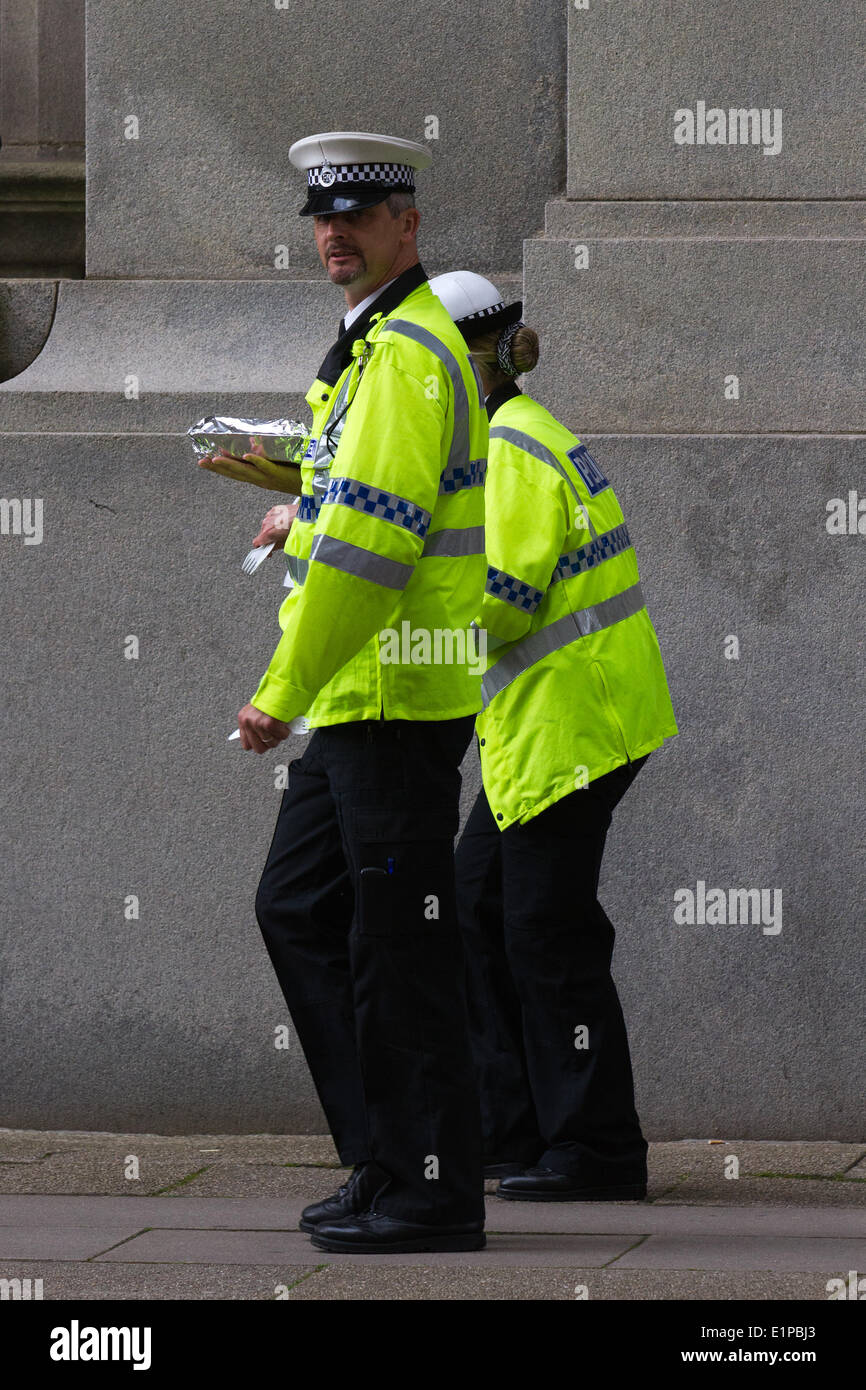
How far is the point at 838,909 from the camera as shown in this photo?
18.1ft

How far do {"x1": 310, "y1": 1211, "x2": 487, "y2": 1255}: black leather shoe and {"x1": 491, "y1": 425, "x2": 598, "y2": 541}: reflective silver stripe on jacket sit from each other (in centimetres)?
165

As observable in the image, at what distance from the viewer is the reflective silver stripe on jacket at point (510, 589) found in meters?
4.58

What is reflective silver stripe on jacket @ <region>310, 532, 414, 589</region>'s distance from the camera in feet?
12.5

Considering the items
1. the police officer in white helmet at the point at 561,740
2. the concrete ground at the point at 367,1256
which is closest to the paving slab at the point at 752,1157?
the concrete ground at the point at 367,1256

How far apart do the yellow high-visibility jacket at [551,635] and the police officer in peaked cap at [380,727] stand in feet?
1.73

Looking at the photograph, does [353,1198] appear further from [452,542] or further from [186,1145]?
[186,1145]

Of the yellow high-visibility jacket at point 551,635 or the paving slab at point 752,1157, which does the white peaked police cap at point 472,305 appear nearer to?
the yellow high-visibility jacket at point 551,635

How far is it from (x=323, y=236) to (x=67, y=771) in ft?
6.96

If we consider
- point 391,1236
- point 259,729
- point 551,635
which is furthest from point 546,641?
point 391,1236

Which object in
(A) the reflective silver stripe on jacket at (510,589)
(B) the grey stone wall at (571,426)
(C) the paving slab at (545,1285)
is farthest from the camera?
(B) the grey stone wall at (571,426)

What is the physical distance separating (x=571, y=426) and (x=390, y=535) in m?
2.05

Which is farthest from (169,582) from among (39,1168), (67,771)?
(39,1168)

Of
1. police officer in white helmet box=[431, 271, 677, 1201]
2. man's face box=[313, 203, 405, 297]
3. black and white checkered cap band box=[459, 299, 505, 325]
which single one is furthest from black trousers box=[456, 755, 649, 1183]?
man's face box=[313, 203, 405, 297]

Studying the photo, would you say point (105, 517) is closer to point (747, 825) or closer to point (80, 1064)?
point (80, 1064)
